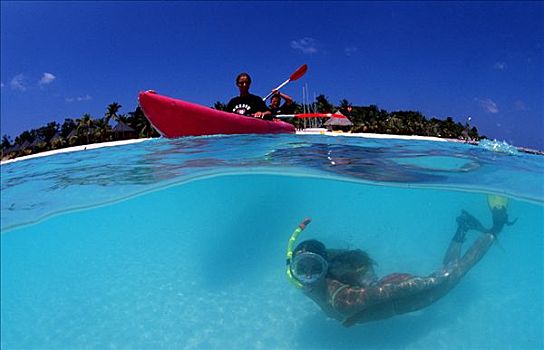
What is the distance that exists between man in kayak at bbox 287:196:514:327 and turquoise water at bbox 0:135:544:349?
0.82m

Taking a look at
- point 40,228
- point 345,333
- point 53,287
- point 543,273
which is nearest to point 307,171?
point 345,333

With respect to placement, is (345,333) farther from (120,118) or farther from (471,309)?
(120,118)

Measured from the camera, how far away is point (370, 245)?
44.2 feet

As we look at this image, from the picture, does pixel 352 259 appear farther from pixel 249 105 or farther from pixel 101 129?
pixel 101 129

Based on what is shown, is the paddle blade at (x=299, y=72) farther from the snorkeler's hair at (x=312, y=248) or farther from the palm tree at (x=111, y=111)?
the palm tree at (x=111, y=111)

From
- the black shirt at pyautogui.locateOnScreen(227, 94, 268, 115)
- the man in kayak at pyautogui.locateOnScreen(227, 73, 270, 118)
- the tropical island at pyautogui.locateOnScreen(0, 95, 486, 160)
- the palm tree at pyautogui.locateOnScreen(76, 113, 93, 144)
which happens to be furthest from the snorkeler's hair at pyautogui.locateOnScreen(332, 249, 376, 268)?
the palm tree at pyautogui.locateOnScreen(76, 113, 93, 144)

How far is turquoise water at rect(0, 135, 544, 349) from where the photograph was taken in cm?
702

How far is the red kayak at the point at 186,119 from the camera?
10.4m

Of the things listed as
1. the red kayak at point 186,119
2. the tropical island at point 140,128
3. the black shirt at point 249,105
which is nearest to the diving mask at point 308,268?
the red kayak at point 186,119

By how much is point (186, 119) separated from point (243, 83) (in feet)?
9.11

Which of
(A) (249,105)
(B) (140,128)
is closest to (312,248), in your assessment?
(A) (249,105)

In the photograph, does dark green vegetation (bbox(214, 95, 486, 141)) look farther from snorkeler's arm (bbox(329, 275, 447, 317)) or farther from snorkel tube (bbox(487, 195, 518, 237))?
snorkeler's arm (bbox(329, 275, 447, 317))

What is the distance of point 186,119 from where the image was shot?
10.6 metres

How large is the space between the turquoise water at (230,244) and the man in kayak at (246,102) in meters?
1.21
